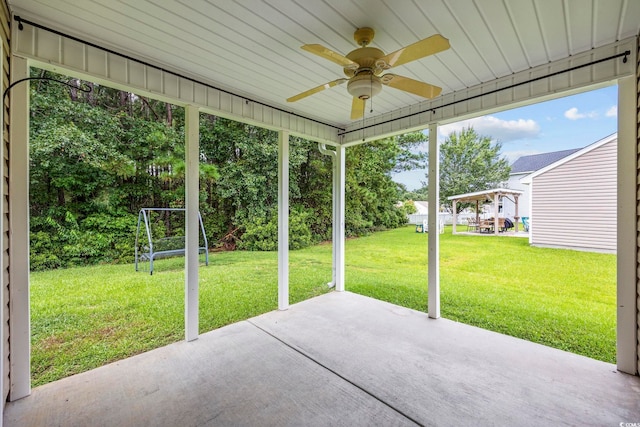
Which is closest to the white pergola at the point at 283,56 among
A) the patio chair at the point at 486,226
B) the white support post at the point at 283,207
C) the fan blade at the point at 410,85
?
the fan blade at the point at 410,85

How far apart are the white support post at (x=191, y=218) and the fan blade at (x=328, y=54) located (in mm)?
1500

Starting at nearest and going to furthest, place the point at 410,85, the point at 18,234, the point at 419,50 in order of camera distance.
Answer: the point at 419,50 < the point at 18,234 < the point at 410,85

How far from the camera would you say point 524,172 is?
16.1 ft

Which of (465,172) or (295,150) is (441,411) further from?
(295,150)

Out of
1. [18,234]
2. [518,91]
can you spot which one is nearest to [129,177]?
[18,234]

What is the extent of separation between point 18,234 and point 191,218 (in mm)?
1062

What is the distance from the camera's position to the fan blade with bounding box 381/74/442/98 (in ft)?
5.66

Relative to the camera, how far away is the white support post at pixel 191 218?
2453 mm

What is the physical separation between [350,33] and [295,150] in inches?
198

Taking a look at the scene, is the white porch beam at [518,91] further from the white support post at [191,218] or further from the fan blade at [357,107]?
the white support post at [191,218]

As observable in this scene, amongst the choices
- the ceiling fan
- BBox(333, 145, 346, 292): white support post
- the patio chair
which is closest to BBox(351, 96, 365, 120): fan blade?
the ceiling fan

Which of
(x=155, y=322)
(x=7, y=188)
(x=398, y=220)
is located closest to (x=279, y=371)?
(x=155, y=322)

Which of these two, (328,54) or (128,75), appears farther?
(128,75)

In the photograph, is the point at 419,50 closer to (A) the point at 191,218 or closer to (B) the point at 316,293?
(A) the point at 191,218
